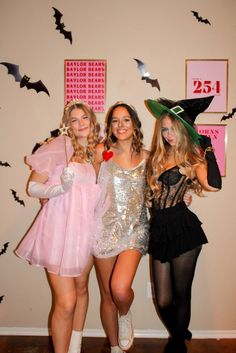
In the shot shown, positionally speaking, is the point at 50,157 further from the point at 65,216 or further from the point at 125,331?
the point at 125,331

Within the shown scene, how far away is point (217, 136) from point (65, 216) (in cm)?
163

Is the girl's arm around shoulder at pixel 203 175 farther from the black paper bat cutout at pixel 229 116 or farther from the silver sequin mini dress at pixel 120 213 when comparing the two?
the black paper bat cutout at pixel 229 116

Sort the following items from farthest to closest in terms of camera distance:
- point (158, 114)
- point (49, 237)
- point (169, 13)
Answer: point (169, 13) < point (158, 114) < point (49, 237)

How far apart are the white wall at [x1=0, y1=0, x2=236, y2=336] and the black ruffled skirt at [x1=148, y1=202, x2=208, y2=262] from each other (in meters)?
0.71

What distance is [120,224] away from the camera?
85.9 inches

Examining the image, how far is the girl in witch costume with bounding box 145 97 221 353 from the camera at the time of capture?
6.81ft

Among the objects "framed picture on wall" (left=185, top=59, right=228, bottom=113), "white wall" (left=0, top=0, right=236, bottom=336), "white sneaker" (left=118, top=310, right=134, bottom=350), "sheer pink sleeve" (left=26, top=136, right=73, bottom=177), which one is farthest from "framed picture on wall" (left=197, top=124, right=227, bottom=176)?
"white sneaker" (left=118, top=310, right=134, bottom=350)

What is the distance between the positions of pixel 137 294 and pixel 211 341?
823 mm

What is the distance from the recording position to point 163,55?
2688mm

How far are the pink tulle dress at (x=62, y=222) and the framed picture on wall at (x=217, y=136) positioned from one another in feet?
4.12

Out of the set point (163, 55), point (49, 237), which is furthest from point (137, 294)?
point (163, 55)

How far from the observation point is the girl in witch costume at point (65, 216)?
1946 mm

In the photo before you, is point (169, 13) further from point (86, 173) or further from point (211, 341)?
point (211, 341)

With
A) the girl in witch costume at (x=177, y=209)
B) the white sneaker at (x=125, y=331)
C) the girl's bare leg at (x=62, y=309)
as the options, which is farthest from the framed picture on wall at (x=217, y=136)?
the girl's bare leg at (x=62, y=309)
